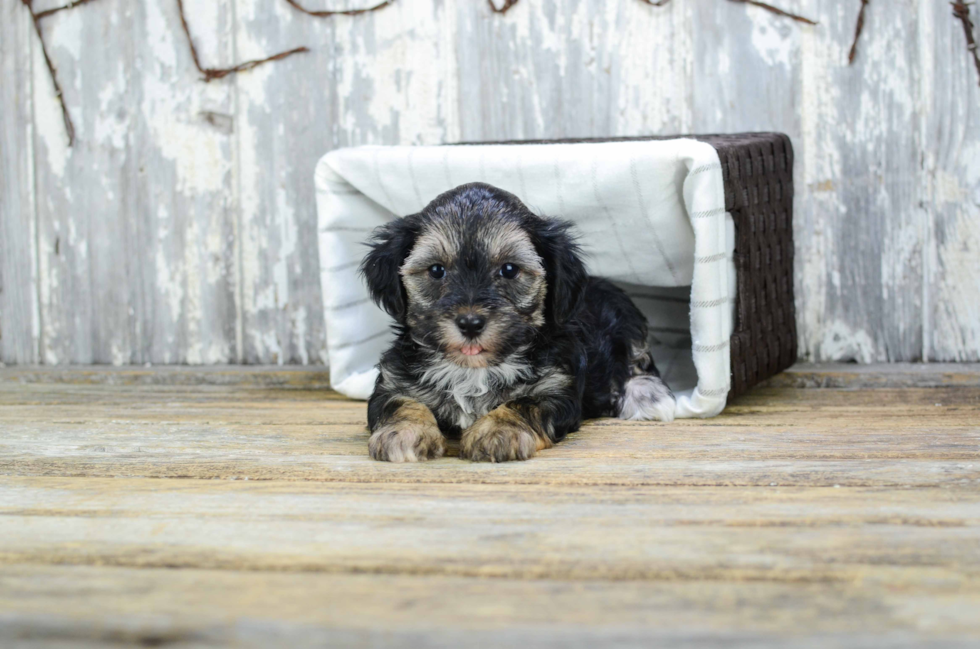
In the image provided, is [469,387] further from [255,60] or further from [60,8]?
[60,8]

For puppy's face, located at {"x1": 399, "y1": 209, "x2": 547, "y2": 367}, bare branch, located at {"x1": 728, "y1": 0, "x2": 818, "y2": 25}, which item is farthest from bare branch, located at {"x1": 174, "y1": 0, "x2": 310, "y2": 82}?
bare branch, located at {"x1": 728, "y1": 0, "x2": 818, "y2": 25}

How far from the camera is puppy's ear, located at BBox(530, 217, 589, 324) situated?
2.62 meters

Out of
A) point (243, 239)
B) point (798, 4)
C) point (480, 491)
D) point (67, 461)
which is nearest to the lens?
point (480, 491)

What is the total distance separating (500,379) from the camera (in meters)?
2.63

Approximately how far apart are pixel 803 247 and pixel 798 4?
103 cm

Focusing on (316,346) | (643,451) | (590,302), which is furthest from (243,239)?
(643,451)

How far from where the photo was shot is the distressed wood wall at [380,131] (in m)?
3.64

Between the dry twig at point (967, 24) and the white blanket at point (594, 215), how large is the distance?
4.98ft

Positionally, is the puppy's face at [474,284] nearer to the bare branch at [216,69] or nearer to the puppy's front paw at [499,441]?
the puppy's front paw at [499,441]

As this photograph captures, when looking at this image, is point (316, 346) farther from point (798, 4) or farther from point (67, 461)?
point (798, 4)

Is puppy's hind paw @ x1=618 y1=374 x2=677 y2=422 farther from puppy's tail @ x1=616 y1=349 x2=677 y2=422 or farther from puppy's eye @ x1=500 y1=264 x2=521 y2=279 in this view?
puppy's eye @ x1=500 y1=264 x2=521 y2=279

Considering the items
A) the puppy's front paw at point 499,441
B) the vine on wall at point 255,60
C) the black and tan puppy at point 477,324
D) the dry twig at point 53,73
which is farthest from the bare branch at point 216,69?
the puppy's front paw at point 499,441

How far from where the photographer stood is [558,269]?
2.62 m

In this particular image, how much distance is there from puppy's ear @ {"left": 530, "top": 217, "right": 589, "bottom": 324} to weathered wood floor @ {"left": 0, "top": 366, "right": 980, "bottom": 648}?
405 millimetres
